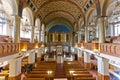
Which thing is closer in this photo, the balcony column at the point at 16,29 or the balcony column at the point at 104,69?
the balcony column at the point at 104,69

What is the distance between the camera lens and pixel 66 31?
3653 cm

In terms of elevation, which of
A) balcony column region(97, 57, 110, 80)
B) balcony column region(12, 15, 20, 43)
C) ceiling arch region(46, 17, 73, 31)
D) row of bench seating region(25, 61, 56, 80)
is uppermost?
ceiling arch region(46, 17, 73, 31)

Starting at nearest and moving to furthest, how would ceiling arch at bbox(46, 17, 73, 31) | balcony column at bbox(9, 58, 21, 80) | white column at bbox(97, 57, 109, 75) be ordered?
balcony column at bbox(9, 58, 21, 80) → white column at bbox(97, 57, 109, 75) → ceiling arch at bbox(46, 17, 73, 31)

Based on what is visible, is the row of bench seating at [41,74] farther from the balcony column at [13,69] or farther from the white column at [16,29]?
the white column at [16,29]

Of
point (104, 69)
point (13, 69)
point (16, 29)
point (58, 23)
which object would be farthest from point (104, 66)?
point (58, 23)

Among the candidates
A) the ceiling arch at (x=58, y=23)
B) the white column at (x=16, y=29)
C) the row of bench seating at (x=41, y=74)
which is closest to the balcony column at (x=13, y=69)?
the row of bench seating at (x=41, y=74)

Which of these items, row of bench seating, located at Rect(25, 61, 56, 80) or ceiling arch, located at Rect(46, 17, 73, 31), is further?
ceiling arch, located at Rect(46, 17, 73, 31)

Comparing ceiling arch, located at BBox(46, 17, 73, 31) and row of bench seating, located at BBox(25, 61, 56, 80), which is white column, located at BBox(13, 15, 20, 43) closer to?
row of bench seating, located at BBox(25, 61, 56, 80)

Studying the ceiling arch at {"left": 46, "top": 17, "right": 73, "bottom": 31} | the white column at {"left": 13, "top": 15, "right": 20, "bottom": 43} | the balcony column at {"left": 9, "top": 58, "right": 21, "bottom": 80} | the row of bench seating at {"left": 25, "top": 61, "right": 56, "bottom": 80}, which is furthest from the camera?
the ceiling arch at {"left": 46, "top": 17, "right": 73, "bottom": 31}

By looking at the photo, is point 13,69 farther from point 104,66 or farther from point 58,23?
point 58,23

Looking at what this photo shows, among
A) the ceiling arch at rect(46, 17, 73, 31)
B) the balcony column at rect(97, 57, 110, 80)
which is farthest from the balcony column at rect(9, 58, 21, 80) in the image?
the ceiling arch at rect(46, 17, 73, 31)

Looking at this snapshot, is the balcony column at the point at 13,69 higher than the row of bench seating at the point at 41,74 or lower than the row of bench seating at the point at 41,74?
higher

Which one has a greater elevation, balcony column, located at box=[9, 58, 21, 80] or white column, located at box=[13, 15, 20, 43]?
white column, located at box=[13, 15, 20, 43]

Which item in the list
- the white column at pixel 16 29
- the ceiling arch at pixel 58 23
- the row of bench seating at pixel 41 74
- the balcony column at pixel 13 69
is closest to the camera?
the balcony column at pixel 13 69
